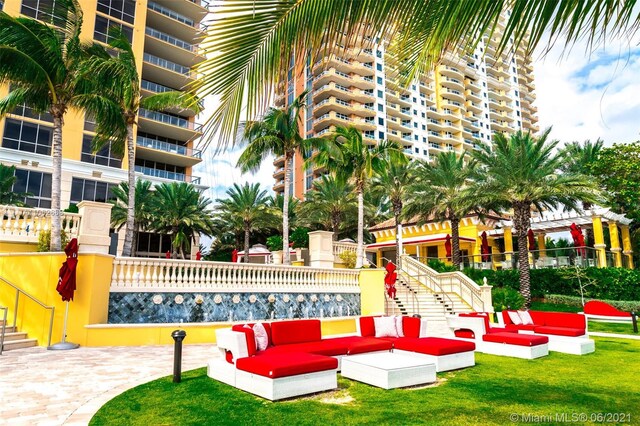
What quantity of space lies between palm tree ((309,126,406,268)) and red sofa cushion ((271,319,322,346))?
13040 mm

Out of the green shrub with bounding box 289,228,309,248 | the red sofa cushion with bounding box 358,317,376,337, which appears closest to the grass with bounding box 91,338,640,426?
the red sofa cushion with bounding box 358,317,376,337

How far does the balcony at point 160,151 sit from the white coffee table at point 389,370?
3336cm

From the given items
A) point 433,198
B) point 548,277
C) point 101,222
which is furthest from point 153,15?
point 548,277

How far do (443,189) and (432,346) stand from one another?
22485mm

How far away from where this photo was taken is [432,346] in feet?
26.2

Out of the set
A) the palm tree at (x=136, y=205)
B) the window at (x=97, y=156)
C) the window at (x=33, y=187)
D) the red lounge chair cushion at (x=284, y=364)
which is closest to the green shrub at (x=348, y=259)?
the red lounge chair cushion at (x=284, y=364)

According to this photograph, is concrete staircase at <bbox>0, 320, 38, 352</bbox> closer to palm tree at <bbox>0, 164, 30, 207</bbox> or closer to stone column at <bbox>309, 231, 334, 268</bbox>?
stone column at <bbox>309, 231, 334, 268</bbox>

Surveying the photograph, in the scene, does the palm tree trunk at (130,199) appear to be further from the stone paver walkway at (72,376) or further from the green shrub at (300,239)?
the green shrub at (300,239)

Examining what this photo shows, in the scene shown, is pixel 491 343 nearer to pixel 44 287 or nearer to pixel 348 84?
pixel 44 287

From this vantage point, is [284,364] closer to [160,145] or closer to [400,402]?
[400,402]

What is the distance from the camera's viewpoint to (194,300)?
12797mm

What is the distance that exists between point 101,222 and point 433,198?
22318 millimetres

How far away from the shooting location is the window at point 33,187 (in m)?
29.8

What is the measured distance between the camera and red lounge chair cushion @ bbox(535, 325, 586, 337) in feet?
34.4
